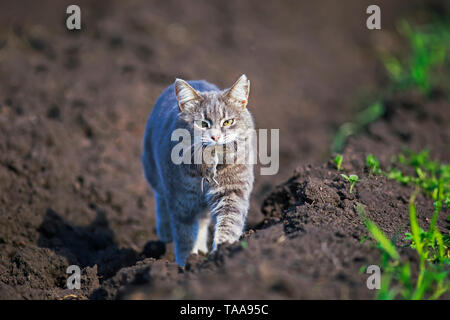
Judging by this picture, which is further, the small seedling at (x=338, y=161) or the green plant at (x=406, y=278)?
the small seedling at (x=338, y=161)

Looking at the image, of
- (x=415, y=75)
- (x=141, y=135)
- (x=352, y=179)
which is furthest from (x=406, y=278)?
(x=415, y=75)

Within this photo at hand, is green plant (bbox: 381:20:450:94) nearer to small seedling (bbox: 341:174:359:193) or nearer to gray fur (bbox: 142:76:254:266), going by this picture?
small seedling (bbox: 341:174:359:193)

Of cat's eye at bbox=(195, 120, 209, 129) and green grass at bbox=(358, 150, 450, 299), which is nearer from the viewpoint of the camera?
green grass at bbox=(358, 150, 450, 299)

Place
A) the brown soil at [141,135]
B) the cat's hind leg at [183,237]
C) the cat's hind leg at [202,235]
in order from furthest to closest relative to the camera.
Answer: the cat's hind leg at [202,235] → the cat's hind leg at [183,237] → the brown soil at [141,135]

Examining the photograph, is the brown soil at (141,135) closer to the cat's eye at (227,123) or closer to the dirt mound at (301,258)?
the dirt mound at (301,258)

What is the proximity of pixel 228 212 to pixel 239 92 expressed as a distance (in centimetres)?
102

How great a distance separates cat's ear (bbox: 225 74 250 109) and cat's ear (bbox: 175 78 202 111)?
0.26 meters

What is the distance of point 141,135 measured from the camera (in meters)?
6.97

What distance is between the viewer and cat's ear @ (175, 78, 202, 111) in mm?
4062

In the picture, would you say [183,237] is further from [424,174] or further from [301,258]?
[424,174]

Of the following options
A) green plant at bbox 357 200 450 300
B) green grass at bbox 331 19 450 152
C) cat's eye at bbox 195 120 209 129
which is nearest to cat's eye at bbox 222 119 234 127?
cat's eye at bbox 195 120 209 129

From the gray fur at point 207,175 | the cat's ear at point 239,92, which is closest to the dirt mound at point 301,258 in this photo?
the gray fur at point 207,175

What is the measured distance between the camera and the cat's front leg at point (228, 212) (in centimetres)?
389
